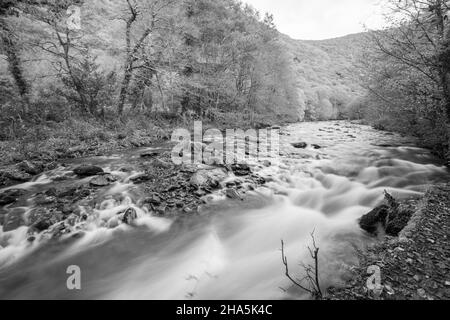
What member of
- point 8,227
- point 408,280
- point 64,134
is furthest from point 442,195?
point 64,134

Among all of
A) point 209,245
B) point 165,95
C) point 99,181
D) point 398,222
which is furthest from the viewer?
point 165,95

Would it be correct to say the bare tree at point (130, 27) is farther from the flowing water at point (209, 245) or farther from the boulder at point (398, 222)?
the boulder at point (398, 222)

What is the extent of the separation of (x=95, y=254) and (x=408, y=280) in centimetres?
466

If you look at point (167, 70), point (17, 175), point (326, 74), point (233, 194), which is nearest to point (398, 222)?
point (233, 194)

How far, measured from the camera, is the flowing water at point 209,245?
3660 mm

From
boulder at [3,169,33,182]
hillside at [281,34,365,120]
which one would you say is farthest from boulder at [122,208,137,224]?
hillside at [281,34,365,120]

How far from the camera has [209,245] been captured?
15.7ft

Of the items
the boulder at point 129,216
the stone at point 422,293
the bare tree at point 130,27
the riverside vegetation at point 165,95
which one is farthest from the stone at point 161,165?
the bare tree at point 130,27

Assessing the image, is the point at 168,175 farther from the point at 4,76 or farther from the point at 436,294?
the point at 4,76

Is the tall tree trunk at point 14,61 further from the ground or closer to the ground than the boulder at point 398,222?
further from the ground

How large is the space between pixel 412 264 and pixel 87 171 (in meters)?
7.90

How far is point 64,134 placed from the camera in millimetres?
10695

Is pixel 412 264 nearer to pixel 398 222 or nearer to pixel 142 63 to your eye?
pixel 398 222

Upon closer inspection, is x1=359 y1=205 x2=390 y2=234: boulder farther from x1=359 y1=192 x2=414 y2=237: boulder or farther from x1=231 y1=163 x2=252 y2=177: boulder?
x1=231 y1=163 x2=252 y2=177: boulder
